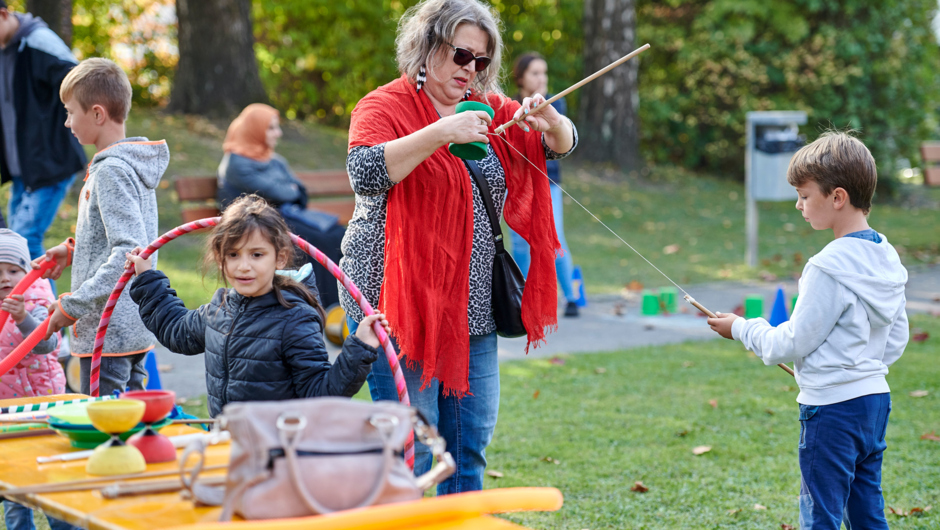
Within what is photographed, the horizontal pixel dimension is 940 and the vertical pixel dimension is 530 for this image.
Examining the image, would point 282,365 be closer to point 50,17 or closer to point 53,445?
point 53,445

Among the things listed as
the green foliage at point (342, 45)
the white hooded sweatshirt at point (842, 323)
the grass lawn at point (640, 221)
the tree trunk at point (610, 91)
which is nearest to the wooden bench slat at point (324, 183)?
the grass lawn at point (640, 221)

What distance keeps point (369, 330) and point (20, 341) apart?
184 centimetres

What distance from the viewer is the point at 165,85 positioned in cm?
1739

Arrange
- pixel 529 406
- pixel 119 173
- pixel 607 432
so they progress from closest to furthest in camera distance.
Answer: pixel 119 173 < pixel 607 432 < pixel 529 406

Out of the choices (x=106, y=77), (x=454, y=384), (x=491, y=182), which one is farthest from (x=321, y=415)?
(x=106, y=77)

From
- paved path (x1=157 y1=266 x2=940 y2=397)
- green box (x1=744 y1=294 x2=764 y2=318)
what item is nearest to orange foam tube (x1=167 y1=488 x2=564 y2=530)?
paved path (x1=157 y1=266 x2=940 y2=397)

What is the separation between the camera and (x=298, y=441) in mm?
1786

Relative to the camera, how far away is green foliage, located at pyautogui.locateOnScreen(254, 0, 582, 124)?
60.5 feet

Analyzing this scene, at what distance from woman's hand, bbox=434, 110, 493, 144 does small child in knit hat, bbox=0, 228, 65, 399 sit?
1916 mm

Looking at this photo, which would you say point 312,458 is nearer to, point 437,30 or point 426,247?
point 426,247

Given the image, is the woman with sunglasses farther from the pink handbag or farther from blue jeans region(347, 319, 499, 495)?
the pink handbag

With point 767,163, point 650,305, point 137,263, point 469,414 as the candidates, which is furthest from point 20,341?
point 767,163

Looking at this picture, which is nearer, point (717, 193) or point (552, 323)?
point (552, 323)

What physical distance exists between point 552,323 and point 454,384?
0.41 metres
